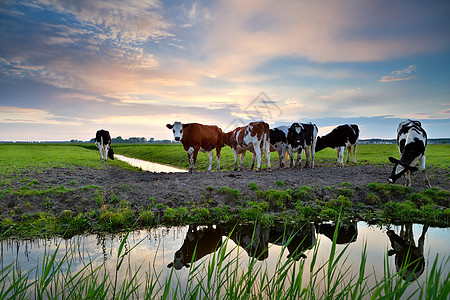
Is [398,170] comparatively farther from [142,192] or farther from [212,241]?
[142,192]

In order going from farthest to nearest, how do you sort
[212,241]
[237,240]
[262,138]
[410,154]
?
1. [262,138]
2. [410,154]
3. [237,240]
4. [212,241]

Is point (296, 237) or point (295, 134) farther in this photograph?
point (295, 134)

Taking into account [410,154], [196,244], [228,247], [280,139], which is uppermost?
[280,139]

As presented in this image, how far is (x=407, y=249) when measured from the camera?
22.8 feet

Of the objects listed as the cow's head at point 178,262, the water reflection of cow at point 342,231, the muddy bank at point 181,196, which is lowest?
the cow's head at point 178,262

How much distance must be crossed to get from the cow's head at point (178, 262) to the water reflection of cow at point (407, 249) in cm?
444

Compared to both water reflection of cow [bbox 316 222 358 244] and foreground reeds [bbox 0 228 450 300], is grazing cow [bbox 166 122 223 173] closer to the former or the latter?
water reflection of cow [bbox 316 222 358 244]

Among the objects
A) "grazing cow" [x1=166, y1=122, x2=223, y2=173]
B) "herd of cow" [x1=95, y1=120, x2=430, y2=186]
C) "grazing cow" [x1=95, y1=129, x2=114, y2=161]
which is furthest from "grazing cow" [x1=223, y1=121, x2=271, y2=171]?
"grazing cow" [x1=95, y1=129, x2=114, y2=161]

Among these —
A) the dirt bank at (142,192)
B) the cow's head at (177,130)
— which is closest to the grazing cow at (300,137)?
the dirt bank at (142,192)

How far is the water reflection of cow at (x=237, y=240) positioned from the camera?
6727 millimetres

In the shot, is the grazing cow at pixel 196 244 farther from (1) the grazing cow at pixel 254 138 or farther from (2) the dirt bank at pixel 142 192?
(1) the grazing cow at pixel 254 138

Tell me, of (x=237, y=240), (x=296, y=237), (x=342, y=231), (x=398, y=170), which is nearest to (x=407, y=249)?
(x=342, y=231)

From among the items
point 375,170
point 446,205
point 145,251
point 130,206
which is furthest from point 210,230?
point 375,170

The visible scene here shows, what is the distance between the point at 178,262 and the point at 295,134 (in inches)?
546
